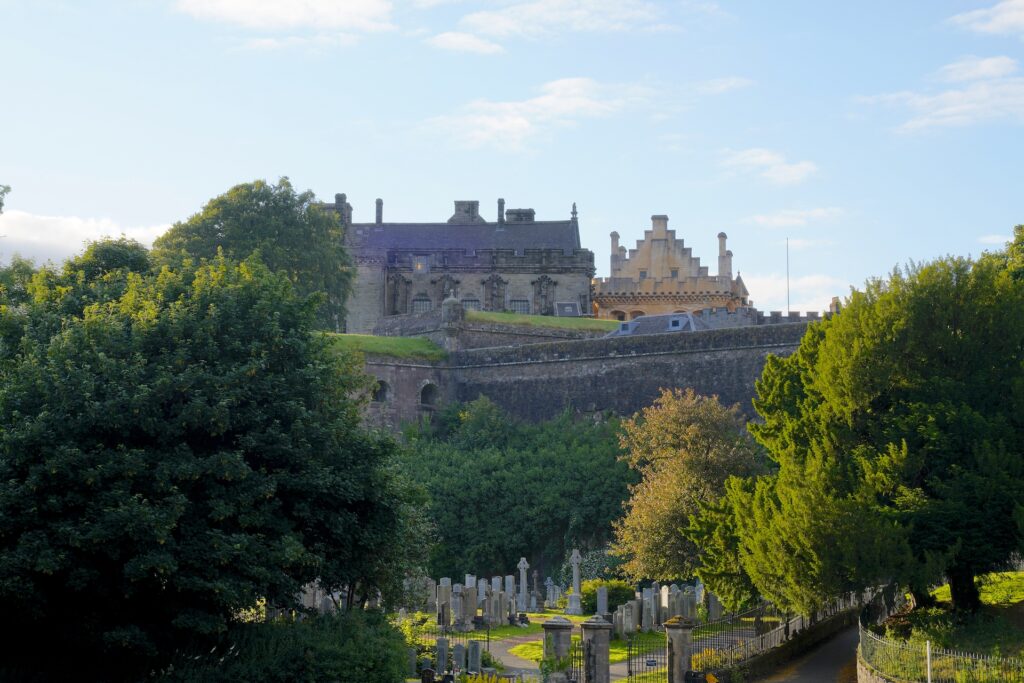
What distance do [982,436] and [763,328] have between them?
25.6 metres

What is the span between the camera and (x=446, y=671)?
27.2 m

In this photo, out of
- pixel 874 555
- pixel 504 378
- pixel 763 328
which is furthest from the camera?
pixel 504 378

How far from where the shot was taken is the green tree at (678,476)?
3722 centimetres

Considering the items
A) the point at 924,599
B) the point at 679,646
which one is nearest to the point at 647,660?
the point at 679,646

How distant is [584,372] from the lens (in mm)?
56031

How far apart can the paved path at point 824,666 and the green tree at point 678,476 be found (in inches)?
214

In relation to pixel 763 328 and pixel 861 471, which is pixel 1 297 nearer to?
pixel 861 471

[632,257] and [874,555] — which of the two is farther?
[632,257]

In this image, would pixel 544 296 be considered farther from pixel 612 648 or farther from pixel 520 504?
pixel 612 648

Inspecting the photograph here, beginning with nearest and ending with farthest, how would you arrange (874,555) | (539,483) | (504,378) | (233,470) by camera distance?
(233,470) → (874,555) → (539,483) → (504,378)

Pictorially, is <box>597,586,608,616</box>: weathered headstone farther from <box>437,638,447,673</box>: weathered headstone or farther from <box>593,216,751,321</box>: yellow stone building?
<box>593,216,751,321</box>: yellow stone building

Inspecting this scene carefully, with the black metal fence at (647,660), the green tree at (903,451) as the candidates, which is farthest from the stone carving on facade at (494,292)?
the green tree at (903,451)

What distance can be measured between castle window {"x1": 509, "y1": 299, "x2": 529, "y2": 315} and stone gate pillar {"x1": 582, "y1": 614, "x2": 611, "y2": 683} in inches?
1879

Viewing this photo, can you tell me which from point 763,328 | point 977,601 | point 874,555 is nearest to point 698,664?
point 874,555
